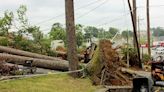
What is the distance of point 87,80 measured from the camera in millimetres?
18156

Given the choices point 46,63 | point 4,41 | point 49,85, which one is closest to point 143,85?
point 49,85

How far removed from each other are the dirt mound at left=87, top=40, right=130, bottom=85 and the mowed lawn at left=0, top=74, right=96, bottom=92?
61 centimetres

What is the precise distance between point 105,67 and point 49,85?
402 cm

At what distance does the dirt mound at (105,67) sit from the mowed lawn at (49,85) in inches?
24.2

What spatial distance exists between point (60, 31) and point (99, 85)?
1755 inches

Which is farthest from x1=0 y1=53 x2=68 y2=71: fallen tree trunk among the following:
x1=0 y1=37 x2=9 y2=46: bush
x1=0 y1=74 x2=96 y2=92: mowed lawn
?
x1=0 y1=37 x2=9 y2=46: bush

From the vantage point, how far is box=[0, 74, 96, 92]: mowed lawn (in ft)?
43.3

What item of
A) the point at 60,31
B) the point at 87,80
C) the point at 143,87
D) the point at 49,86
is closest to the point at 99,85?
the point at 87,80

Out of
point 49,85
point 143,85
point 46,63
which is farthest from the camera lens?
point 46,63

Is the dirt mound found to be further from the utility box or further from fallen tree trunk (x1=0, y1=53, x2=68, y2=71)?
the utility box

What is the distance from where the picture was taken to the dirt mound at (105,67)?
1828 centimetres

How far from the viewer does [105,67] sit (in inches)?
724

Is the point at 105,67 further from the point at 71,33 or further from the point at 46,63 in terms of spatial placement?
the point at 46,63

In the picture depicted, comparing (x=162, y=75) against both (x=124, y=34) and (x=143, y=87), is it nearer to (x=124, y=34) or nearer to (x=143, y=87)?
(x=143, y=87)
